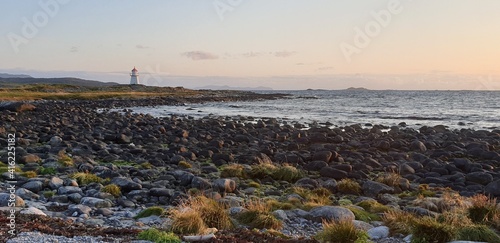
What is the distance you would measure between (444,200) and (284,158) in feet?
25.5

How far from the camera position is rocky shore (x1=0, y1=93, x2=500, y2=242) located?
9.18m

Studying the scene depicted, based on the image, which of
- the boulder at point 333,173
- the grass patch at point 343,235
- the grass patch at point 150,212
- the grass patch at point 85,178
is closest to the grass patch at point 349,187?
the boulder at point 333,173

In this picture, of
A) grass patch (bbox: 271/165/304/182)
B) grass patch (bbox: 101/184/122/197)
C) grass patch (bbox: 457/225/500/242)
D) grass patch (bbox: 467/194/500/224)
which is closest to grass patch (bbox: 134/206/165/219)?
grass patch (bbox: 101/184/122/197)

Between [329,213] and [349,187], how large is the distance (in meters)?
3.62

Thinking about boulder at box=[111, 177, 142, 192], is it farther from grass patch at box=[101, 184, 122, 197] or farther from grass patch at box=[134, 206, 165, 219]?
grass patch at box=[134, 206, 165, 219]

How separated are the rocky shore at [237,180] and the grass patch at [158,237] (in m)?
0.23

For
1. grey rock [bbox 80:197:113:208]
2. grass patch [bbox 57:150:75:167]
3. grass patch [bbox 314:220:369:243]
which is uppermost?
grass patch [bbox 314:220:369:243]

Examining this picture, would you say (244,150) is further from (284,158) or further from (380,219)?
(380,219)

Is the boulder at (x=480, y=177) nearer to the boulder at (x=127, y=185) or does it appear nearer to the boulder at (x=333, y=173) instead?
the boulder at (x=333, y=173)

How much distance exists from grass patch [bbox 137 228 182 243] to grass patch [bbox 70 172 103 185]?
18.7 ft

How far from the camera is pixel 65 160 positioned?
15.4m

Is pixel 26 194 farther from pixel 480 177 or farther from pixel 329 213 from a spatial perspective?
pixel 480 177

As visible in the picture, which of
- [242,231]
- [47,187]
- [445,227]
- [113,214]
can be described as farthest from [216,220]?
[47,187]

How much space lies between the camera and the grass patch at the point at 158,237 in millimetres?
7152
